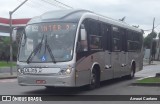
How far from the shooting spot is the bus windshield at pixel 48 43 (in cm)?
1419

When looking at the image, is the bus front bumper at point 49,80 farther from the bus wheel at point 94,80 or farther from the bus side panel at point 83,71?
the bus wheel at point 94,80

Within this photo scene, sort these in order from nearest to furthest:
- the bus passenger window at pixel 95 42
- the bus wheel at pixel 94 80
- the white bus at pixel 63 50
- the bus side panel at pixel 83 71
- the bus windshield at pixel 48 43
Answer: the white bus at pixel 63 50 → the bus windshield at pixel 48 43 → the bus side panel at pixel 83 71 → the bus passenger window at pixel 95 42 → the bus wheel at pixel 94 80

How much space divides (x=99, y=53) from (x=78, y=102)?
4353mm

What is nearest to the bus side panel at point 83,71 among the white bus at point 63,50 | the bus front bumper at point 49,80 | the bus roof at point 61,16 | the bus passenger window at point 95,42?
the white bus at point 63,50

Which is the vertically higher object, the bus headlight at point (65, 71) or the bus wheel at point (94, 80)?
the bus headlight at point (65, 71)

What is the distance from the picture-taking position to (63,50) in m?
14.2

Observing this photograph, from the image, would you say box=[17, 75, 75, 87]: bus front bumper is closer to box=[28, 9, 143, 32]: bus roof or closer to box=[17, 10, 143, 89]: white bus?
box=[17, 10, 143, 89]: white bus

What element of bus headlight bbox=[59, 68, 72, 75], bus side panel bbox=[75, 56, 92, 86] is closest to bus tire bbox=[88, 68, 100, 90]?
bus side panel bbox=[75, 56, 92, 86]

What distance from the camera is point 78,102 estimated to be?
1280cm

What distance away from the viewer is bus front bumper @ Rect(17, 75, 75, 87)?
1382cm

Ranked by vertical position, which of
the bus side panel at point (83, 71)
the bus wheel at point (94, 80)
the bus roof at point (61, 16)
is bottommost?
the bus wheel at point (94, 80)

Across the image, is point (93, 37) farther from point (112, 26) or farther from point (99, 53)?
point (112, 26)

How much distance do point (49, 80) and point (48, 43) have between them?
1388 mm

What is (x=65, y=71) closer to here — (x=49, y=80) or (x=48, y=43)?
(x=49, y=80)
